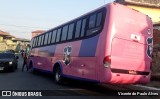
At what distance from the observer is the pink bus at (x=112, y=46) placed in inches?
370

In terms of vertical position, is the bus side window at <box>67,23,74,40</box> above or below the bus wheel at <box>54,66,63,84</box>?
above

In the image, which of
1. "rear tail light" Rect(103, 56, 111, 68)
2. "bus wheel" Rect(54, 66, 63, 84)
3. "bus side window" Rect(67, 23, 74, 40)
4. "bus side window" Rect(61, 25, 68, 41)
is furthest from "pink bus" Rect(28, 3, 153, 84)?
"bus side window" Rect(61, 25, 68, 41)

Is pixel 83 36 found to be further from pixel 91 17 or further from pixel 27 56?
pixel 27 56

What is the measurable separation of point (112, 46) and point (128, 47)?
2.59ft

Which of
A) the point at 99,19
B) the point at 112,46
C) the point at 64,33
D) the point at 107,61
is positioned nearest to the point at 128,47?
the point at 112,46

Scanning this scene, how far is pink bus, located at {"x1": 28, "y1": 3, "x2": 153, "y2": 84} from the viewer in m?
9.40

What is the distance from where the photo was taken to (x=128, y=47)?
9.86 metres

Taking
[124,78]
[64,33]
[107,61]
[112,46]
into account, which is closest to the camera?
[107,61]

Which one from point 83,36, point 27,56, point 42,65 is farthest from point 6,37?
point 83,36

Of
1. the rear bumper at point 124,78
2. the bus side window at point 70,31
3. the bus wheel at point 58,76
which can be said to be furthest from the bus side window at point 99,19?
the bus wheel at point 58,76

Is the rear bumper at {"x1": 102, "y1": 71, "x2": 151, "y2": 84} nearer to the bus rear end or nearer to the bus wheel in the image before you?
the bus rear end

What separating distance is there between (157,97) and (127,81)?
1.27 meters

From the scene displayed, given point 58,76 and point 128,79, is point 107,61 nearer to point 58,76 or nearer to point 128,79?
point 128,79

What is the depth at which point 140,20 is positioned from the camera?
34.0 ft
